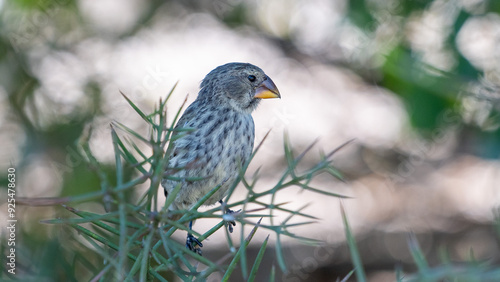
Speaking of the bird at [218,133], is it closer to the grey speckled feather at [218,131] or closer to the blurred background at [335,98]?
the grey speckled feather at [218,131]

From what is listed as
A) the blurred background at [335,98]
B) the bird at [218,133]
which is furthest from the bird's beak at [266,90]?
the blurred background at [335,98]

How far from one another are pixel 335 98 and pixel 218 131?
224cm

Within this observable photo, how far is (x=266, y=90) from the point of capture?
11.0 ft

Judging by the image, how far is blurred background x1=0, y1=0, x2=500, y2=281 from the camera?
4.53m

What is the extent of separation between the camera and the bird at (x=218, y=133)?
9.73 ft

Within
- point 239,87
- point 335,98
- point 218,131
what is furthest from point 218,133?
point 335,98

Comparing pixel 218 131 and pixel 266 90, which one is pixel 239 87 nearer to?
pixel 266 90

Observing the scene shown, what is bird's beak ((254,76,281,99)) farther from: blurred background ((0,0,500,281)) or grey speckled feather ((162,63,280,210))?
blurred background ((0,0,500,281))

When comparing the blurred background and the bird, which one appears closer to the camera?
the bird

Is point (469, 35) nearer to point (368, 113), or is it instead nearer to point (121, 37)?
point (368, 113)

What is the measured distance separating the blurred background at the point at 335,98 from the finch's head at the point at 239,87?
3.11 ft

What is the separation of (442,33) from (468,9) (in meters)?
0.23

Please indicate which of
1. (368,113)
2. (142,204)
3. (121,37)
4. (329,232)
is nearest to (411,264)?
(329,232)

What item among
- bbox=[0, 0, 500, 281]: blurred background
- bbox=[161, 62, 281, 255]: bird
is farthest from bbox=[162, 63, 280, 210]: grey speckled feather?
bbox=[0, 0, 500, 281]: blurred background
